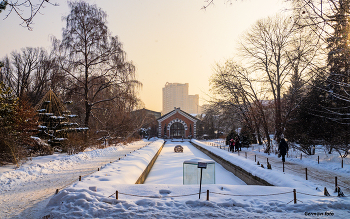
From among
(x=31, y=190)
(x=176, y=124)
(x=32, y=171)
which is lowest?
(x=31, y=190)

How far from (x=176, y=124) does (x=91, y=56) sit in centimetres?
2978

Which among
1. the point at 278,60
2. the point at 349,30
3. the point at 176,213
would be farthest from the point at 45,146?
the point at 278,60

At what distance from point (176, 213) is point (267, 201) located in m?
2.53

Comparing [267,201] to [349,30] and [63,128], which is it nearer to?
[349,30]

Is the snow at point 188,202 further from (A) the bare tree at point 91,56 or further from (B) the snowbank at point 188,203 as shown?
(A) the bare tree at point 91,56

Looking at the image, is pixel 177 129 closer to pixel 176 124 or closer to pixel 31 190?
pixel 176 124

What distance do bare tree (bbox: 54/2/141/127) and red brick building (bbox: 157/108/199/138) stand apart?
2660 cm

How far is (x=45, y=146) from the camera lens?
14.7 m

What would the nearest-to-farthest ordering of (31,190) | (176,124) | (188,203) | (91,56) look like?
(188,203), (31,190), (91,56), (176,124)

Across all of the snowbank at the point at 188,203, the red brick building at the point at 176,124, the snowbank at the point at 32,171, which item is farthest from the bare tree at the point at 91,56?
the red brick building at the point at 176,124

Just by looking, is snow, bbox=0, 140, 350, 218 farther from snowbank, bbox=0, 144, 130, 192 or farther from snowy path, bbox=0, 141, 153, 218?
snowbank, bbox=0, 144, 130, 192

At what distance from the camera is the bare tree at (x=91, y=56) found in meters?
19.5

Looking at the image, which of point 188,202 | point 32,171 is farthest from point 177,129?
point 188,202

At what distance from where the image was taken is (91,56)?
2002 cm
